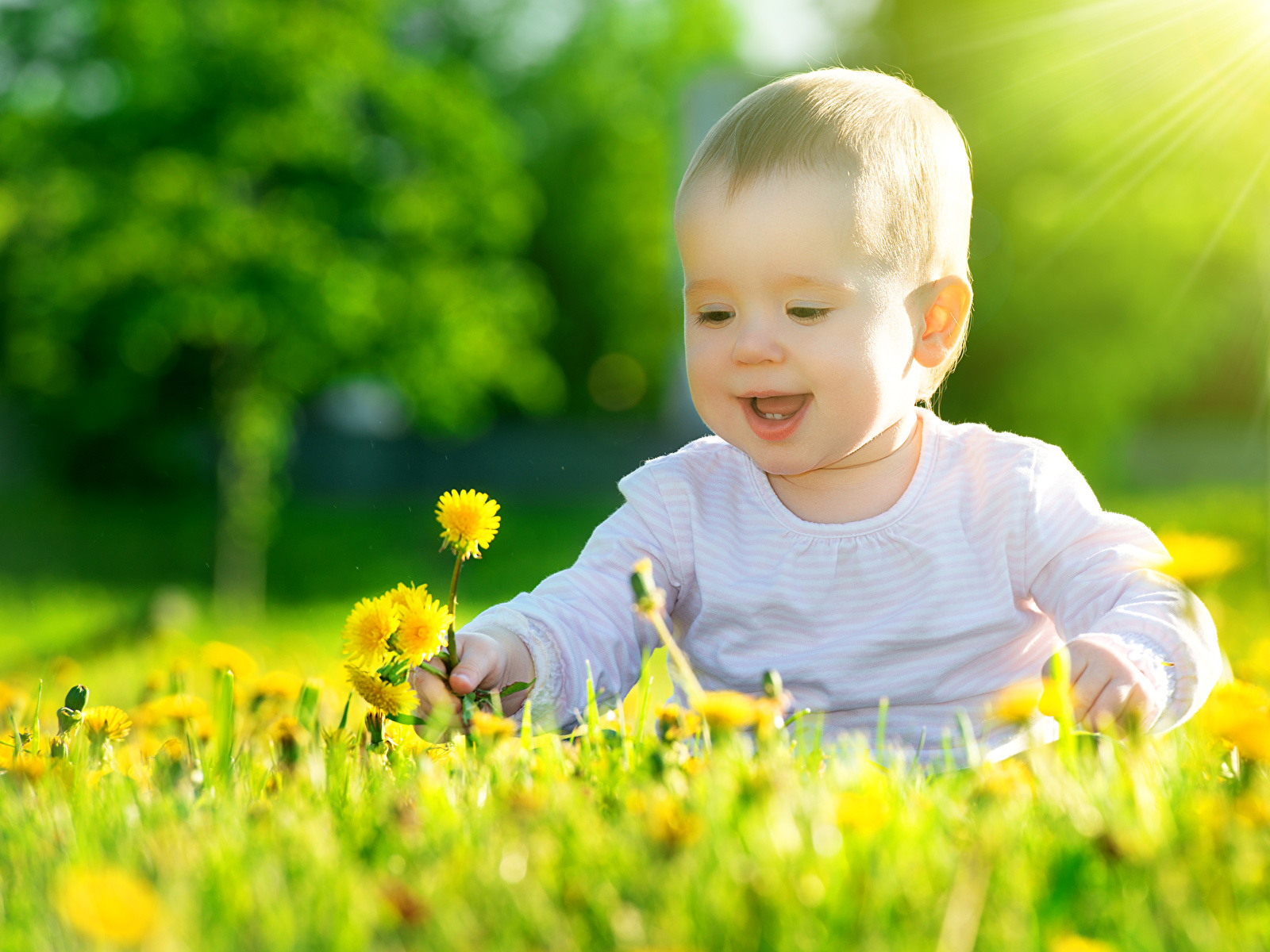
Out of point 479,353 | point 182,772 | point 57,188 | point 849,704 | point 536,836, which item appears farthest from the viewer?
point 479,353

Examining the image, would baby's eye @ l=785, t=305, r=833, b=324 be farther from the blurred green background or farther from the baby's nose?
the blurred green background

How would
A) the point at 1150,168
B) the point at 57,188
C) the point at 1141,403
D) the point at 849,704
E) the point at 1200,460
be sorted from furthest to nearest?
the point at 1200,460 → the point at 1141,403 → the point at 1150,168 → the point at 57,188 → the point at 849,704

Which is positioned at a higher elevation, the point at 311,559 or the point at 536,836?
the point at 311,559

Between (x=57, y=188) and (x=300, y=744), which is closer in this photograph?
(x=300, y=744)

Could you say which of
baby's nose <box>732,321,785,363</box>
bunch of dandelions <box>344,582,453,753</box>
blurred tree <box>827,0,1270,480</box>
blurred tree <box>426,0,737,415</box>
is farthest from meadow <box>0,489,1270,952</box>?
blurred tree <box>426,0,737,415</box>

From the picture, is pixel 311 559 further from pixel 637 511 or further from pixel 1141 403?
pixel 1141 403

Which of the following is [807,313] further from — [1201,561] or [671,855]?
[671,855]

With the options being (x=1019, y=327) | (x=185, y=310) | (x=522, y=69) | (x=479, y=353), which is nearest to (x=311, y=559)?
(x=479, y=353)

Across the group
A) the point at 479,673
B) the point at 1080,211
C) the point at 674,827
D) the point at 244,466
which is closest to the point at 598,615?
the point at 479,673

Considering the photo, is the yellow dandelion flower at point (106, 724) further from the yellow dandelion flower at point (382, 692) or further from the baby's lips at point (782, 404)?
the baby's lips at point (782, 404)

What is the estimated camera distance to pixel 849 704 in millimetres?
2316

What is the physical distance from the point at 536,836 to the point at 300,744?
25.0 inches

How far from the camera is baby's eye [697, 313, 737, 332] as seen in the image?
2.18 m

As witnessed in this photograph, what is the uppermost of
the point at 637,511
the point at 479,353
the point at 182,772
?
the point at 479,353
